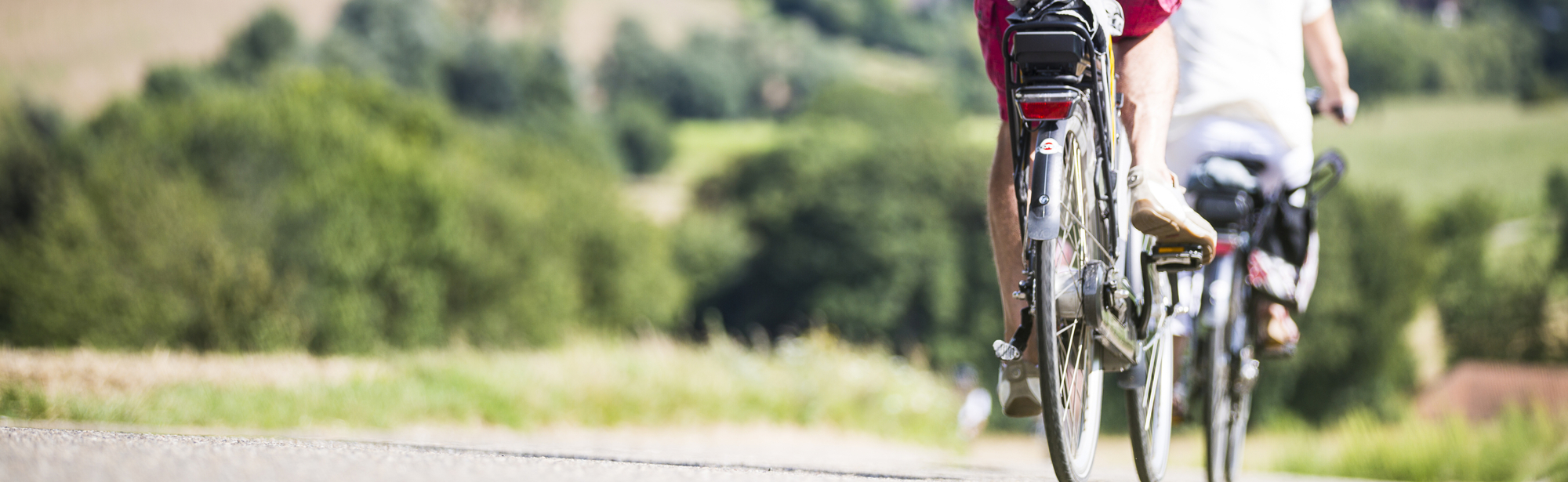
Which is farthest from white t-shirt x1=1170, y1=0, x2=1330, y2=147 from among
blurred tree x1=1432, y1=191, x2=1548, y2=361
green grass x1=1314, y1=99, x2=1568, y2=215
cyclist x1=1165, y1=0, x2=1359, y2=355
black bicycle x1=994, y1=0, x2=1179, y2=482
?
green grass x1=1314, y1=99, x2=1568, y2=215

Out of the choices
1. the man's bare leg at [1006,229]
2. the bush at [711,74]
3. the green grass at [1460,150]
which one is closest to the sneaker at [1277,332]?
the man's bare leg at [1006,229]

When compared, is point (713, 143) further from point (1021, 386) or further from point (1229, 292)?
point (1021, 386)

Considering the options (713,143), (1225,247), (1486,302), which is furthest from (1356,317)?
(713,143)

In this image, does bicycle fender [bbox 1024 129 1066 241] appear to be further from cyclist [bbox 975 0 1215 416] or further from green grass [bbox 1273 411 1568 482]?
green grass [bbox 1273 411 1568 482]

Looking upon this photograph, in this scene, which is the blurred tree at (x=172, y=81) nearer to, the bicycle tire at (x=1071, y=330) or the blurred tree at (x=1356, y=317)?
the blurred tree at (x=1356, y=317)

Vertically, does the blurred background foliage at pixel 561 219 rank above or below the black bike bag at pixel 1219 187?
below

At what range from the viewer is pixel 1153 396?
3416 mm

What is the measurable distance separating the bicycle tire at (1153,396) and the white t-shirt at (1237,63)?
0.97 m

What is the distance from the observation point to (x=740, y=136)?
86938mm

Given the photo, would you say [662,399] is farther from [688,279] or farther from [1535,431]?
[688,279]

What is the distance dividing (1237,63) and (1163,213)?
59.9 inches

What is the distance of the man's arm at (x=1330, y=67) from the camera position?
455 centimetres

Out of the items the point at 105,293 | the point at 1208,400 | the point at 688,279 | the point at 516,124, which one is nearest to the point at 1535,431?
the point at 1208,400

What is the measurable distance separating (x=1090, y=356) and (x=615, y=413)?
258 inches
